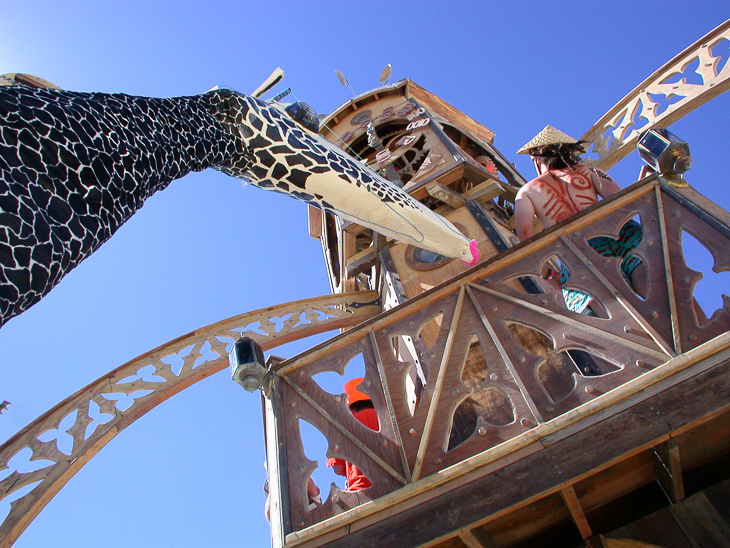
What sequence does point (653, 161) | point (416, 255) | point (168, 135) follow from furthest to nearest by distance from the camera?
point (416, 255) → point (168, 135) → point (653, 161)

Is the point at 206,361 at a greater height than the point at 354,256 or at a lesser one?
lesser

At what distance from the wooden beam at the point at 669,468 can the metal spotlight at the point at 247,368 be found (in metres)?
1.98

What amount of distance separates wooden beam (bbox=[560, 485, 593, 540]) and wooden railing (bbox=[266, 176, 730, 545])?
29cm

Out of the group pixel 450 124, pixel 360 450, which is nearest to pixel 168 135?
pixel 360 450

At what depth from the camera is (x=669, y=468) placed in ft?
8.09

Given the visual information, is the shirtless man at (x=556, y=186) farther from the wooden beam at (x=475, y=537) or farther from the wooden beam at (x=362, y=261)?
the wooden beam at (x=362, y=261)

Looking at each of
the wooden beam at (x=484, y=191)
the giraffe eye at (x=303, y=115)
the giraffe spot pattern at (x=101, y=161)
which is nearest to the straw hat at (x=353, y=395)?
the giraffe spot pattern at (x=101, y=161)

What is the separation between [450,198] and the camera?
732 cm

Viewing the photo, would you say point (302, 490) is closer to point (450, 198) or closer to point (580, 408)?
point (580, 408)

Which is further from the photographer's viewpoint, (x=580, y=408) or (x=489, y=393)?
(x=489, y=393)

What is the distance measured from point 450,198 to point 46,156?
17.7ft

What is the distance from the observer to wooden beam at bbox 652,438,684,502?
233 centimetres

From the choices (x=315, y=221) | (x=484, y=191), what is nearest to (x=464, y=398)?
(x=484, y=191)

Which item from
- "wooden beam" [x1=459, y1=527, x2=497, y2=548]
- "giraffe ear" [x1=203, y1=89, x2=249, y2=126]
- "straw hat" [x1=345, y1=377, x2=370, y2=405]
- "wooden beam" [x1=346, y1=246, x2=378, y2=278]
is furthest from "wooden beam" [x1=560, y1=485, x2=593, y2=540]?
"wooden beam" [x1=346, y1=246, x2=378, y2=278]
